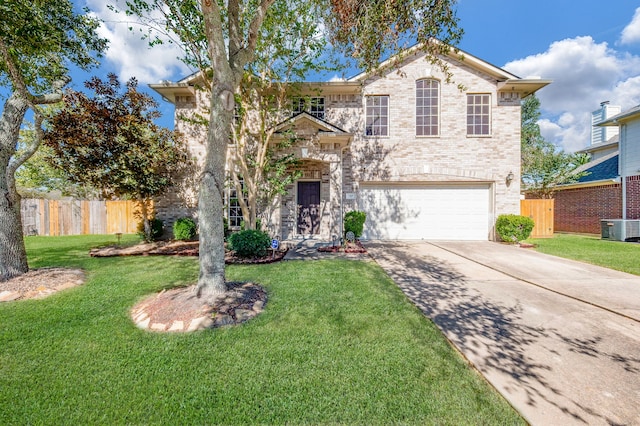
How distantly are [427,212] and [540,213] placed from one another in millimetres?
5798

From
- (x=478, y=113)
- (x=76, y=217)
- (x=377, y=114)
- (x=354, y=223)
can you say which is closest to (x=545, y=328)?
(x=354, y=223)

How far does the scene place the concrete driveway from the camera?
222 centimetres

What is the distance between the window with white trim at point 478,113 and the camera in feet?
36.7

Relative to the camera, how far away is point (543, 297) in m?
4.52

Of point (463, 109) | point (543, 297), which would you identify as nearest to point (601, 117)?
point (463, 109)

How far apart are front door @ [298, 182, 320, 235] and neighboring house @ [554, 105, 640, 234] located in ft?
46.4

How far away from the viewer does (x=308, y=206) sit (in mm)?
10906

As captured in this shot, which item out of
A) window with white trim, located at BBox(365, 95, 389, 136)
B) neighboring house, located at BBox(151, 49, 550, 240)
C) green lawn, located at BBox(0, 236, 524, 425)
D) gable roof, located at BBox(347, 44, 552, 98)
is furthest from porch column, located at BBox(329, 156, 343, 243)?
green lawn, located at BBox(0, 236, 524, 425)

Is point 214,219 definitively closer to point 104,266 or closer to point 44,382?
point 44,382

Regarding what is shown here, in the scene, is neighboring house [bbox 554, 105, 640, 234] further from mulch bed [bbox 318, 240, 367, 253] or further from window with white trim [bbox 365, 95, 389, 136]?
mulch bed [bbox 318, 240, 367, 253]

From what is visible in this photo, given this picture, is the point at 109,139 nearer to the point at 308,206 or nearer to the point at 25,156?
the point at 25,156

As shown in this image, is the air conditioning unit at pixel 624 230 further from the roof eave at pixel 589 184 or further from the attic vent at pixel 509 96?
the attic vent at pixel 509 96

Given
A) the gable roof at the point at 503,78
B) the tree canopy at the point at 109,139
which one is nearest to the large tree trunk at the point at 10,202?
the tree canopy at the point at 109,139

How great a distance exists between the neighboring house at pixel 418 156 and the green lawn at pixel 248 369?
23.1 ft
